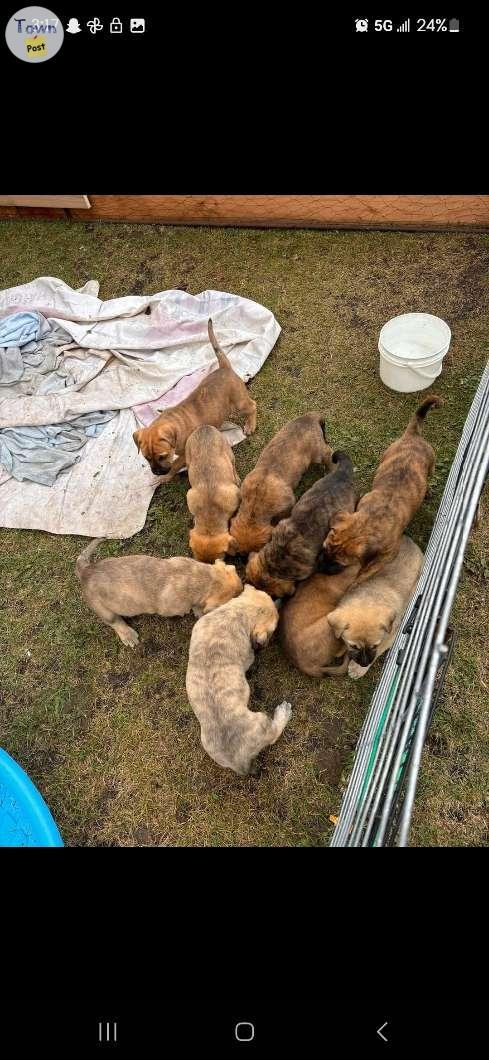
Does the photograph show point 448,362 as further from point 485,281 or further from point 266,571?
point 266,571

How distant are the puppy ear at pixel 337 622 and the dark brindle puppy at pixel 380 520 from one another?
32 cm

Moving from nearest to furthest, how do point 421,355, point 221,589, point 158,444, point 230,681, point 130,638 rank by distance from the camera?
point 230,681 → point 221,589 → point 130,638 → point 158,444 → point 421,355

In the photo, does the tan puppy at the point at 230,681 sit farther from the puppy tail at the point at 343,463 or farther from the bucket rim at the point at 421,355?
the bucket rim at the point at 421,355

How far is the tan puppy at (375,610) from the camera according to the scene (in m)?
3.69

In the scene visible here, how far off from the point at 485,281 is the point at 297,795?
4.68 meters

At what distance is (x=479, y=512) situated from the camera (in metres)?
4.73

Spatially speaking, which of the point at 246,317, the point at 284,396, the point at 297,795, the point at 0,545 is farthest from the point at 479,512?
the point at 0,545

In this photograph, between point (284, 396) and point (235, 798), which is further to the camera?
point (284, 396)

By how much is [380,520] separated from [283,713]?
1.32 m

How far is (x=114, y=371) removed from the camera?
6.13 m

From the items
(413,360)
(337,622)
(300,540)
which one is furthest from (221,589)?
(413,360)

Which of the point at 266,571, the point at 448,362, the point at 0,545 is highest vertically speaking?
the point at 448,362

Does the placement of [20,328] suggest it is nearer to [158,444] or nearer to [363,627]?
[158,444]
